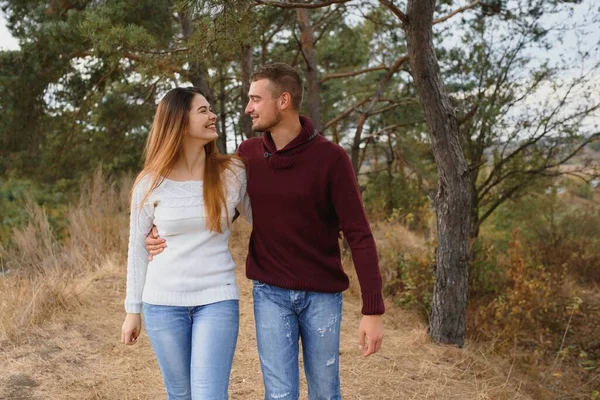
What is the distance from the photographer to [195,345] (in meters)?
2.22

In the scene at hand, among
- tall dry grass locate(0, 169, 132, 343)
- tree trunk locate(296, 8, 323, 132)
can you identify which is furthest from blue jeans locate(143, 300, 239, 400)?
tree trunk locate(296, 8, 323, 132)

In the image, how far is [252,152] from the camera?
2.51 metres

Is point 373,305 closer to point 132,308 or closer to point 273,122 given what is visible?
point 273,122

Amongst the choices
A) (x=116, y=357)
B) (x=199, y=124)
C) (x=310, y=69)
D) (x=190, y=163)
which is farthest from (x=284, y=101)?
(x=310, y=69)

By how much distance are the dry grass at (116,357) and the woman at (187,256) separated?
1.90 metres

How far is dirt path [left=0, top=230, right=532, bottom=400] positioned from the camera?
4.07 meters

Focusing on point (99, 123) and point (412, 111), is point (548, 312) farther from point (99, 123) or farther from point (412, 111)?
point (99, 123)

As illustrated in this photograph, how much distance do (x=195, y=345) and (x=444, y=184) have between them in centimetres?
326

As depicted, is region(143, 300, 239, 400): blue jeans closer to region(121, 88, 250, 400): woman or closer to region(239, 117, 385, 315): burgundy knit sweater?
region(121, 88, 250, 400): woman

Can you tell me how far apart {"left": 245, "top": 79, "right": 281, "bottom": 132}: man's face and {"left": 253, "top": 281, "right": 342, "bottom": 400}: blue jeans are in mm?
675

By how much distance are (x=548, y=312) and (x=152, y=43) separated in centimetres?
655

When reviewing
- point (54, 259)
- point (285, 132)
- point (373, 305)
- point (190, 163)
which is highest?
point (285, 132)

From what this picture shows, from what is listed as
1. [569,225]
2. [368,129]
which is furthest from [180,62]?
[569,225]

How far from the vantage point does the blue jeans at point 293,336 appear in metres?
2.35
